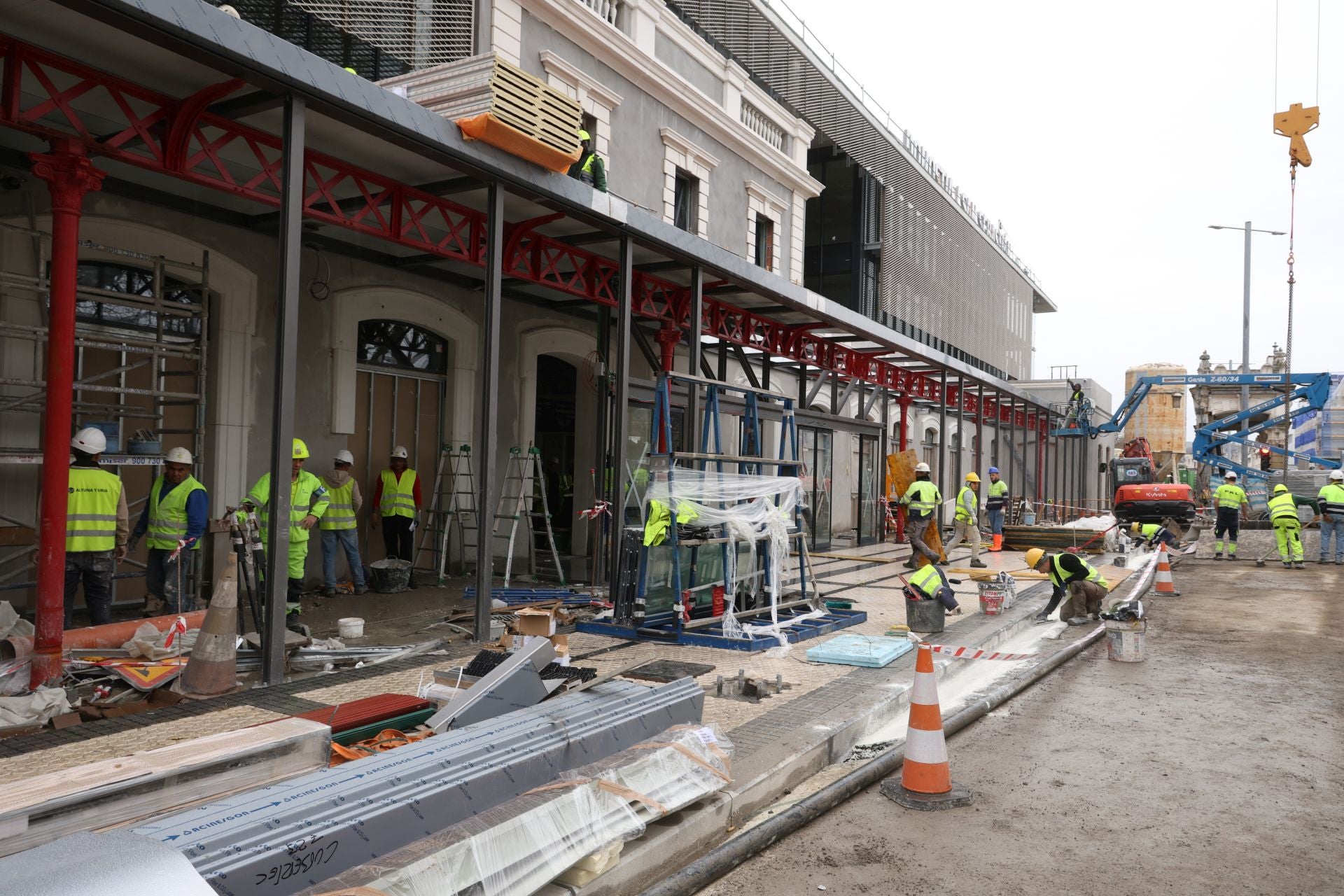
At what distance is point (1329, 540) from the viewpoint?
20250mm

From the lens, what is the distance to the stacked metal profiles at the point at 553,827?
319 cm

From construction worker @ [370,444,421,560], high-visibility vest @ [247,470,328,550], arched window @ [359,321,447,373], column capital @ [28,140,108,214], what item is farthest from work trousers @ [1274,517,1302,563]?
column capital @ [28,140,108,214]

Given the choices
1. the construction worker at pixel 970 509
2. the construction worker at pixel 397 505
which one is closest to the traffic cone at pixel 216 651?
the construction worker at pixel 397 505

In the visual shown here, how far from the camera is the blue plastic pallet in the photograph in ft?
26.5

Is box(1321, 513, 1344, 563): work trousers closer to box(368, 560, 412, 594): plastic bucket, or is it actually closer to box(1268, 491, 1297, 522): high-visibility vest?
box(1268, 491, 1297, 522): high-visibility vest

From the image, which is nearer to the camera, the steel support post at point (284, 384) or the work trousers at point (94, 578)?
the steel support post at point (284, 384)

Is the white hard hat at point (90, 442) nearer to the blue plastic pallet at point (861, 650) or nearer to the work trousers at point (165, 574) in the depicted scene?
the work trousers at point (165, 574)

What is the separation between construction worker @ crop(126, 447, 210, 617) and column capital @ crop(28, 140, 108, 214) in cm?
280

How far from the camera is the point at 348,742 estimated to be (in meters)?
5.12

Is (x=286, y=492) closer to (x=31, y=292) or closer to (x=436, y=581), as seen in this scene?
(x=31, y=292)

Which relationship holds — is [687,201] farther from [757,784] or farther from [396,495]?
[757,784]

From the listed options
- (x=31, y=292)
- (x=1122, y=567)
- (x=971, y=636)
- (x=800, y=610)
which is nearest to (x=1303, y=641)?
(x=971, y=636)

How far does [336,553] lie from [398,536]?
1.13 m

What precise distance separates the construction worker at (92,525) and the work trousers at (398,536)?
466cm
